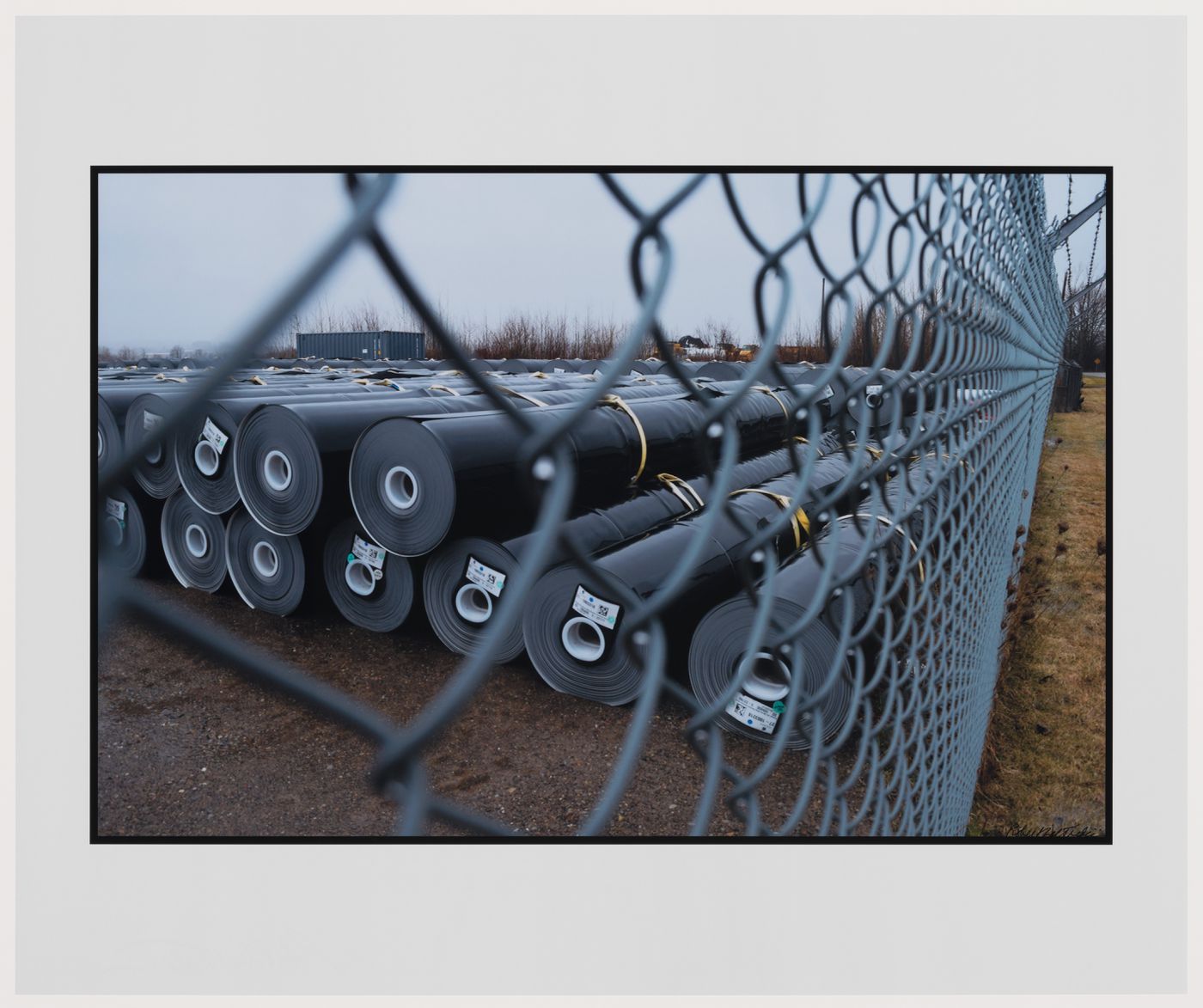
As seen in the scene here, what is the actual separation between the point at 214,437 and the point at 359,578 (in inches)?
23.8

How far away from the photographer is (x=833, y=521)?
0.89m

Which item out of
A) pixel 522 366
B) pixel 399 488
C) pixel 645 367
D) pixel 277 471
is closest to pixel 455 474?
pixel 399 488

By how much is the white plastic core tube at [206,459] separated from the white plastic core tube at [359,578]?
528 millimetres

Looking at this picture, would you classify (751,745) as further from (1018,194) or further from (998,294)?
(1018,194)

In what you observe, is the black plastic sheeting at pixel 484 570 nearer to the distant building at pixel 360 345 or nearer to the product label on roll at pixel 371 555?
the product label on roll at pixel 371 555

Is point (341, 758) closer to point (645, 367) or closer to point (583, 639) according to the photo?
point (583, 639)

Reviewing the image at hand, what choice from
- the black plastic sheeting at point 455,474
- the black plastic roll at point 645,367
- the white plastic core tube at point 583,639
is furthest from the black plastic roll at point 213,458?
the black plastic roll at point 645,367

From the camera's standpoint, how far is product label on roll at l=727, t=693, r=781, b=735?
2.23 meters

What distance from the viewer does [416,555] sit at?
266 cm

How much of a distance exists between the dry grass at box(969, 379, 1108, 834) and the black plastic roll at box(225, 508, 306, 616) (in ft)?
6.64

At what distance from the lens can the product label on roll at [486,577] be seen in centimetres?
261

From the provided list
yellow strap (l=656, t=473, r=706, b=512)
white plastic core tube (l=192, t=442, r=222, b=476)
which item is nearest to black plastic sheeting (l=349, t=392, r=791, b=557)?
yellow strap (l=656, t=473, r=706, b=512)
